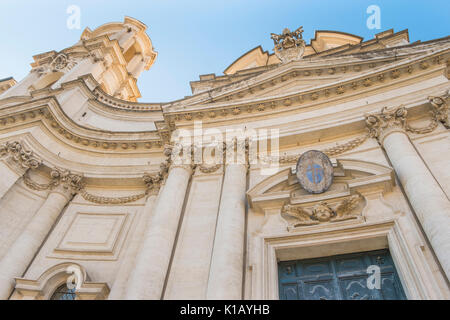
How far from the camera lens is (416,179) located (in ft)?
25.3

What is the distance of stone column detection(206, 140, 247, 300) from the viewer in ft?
22.7

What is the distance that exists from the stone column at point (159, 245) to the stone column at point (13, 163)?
5.58 metres

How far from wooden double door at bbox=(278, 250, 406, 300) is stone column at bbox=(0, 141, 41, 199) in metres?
9.44

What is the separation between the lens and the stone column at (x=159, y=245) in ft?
24.1

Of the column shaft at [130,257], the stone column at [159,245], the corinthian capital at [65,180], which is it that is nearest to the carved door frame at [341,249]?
the stone column at [159,245]

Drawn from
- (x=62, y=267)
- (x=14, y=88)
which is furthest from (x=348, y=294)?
(x=14, y=88)

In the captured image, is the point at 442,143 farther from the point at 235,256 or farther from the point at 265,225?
the point at 235,256

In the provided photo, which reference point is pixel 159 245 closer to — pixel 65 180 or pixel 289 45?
pixel 65 180

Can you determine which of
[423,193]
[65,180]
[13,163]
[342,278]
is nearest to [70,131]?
[65,180]

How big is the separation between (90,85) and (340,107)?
14.8 metres

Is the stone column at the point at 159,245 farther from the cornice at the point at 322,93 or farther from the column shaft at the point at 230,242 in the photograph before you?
the cornice at the point at 322,93

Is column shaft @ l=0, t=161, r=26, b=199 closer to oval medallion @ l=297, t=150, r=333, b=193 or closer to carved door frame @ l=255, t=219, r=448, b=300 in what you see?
carved door frame @ l=255, t=219, r=448, b=300

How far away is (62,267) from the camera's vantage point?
982cm

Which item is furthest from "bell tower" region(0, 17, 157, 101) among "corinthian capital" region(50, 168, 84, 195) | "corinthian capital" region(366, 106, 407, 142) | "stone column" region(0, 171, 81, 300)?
"corinthian capital" region(366, 106, 407, 142)
